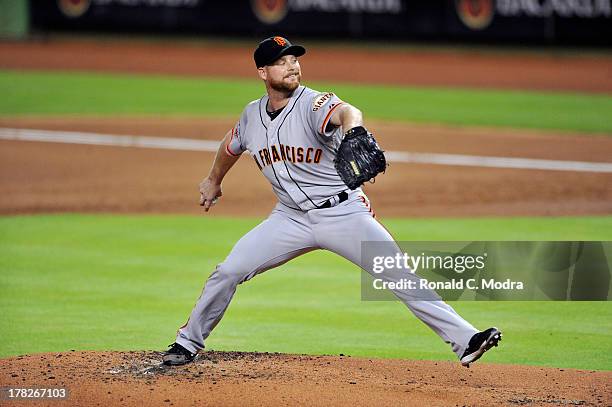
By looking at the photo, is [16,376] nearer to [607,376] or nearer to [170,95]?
[607,376]

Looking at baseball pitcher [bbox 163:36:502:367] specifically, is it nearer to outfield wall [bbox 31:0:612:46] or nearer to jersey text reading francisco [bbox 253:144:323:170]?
jersey text reading francisco [bbox 253:144:323:170]

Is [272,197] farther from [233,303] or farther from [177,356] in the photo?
[177,356]

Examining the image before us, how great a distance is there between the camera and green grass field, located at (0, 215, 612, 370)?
6844mm

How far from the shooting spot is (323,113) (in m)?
5.68

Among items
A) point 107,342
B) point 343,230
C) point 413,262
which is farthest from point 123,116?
point 343,230

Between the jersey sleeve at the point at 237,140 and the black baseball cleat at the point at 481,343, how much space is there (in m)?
1.72

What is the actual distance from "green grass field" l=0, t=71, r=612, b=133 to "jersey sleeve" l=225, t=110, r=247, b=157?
11230mm

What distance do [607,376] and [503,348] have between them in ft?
2.88

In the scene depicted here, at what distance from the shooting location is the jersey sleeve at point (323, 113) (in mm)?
5660

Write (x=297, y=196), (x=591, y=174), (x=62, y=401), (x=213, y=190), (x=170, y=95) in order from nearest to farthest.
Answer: (x=62, y=401), (x=297, y=196), (x=213, y=190), (x=591, y=174), (x=170, y=95)

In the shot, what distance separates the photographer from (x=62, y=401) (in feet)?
17.9

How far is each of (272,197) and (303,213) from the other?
20.8 feet

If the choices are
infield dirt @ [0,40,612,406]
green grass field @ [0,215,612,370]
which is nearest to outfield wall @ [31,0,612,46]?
infield dirt @ [0,40,612,406]

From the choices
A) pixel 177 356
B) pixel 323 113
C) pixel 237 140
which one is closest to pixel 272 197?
pixel 237 140
